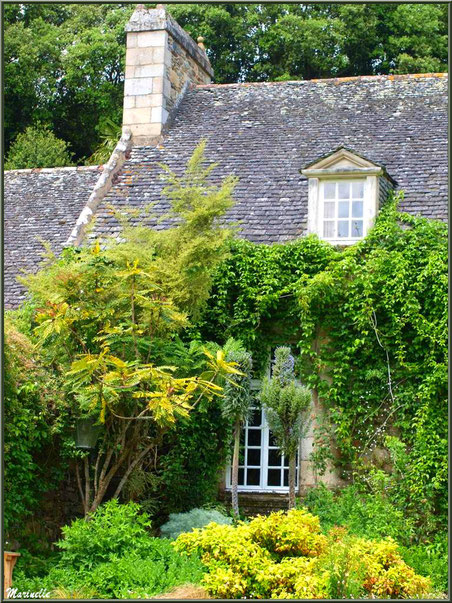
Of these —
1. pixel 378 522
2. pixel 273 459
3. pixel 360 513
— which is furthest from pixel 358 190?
pixel 378 522

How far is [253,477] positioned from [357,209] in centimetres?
446

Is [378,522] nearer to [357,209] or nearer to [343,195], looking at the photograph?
[357,209]

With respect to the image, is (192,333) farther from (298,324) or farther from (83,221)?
(83,221)

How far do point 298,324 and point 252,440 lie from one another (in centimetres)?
194

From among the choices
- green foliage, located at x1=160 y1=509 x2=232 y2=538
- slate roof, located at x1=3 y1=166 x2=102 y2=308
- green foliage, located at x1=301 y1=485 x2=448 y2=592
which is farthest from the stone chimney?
green foliage, located at x1=301 y1=485 x2=448 y2=592

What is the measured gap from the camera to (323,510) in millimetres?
12656

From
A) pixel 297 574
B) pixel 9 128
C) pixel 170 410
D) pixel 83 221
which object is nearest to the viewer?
pixel 297 574

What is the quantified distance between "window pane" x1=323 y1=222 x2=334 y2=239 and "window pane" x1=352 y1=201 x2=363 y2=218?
0.39m

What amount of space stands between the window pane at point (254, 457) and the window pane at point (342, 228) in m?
3.59

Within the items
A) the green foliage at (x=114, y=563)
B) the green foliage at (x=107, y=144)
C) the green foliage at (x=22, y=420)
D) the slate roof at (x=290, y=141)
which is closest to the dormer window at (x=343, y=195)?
the slate roof at (x=290, y=141)

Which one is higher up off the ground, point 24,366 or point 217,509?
point 24,366

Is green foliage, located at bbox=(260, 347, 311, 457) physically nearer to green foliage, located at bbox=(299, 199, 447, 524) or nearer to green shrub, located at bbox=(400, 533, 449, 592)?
green foliage, located at bbox=(299, 199, 447, 524)

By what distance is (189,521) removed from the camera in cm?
1204

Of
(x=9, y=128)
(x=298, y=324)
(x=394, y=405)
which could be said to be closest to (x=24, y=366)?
(x=298, y=324)
